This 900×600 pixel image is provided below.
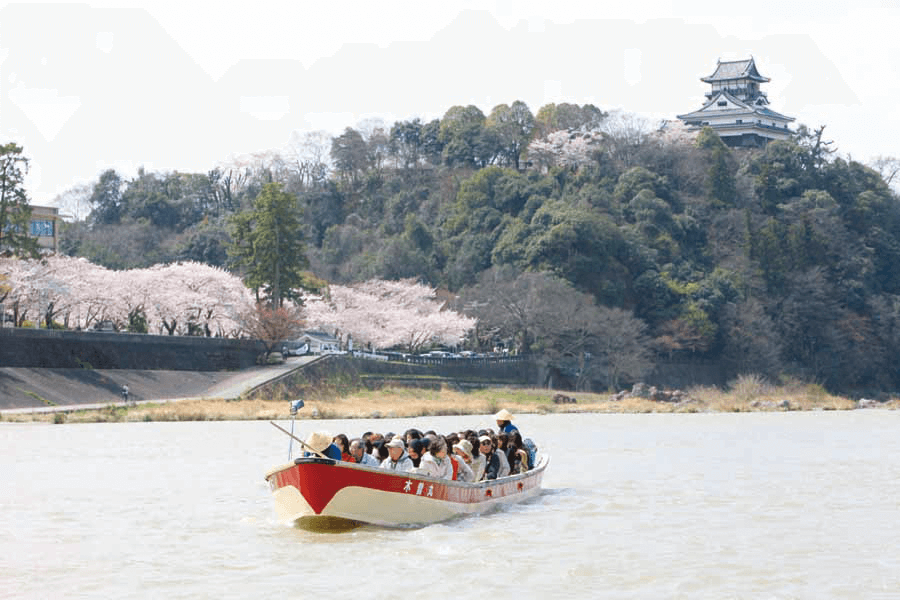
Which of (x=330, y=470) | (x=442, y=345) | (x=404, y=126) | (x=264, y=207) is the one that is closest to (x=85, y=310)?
(x=264, y=207)

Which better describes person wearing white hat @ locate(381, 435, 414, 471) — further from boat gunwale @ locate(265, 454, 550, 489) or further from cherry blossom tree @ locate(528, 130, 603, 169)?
cherry blossom tree @ locate(528, 130, 603, 169)

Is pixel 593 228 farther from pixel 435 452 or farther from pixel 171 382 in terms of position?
pixel 435 452

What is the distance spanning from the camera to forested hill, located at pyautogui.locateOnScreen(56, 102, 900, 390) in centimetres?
8956

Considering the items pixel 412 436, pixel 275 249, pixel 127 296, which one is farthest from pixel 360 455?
pixel 127 296

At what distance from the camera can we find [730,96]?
123 m

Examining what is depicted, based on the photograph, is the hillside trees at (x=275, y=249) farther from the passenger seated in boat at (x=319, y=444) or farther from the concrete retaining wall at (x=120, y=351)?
the passenger seated in boat at (x=319, y=444)

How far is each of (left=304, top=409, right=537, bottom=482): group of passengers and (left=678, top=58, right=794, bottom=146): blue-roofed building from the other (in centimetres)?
9882

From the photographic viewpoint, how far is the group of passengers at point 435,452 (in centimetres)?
2039

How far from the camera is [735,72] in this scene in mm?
126438

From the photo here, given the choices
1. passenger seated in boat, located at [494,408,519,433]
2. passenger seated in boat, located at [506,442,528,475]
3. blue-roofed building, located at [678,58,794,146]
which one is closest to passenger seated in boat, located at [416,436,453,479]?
passenger seated in boat, located at [506,442,528,475]

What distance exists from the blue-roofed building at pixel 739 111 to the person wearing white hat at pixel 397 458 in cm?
10255

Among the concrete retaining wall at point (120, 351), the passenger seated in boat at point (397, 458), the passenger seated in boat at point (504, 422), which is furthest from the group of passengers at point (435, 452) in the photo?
the concrete retaining wall at point (120, 351)

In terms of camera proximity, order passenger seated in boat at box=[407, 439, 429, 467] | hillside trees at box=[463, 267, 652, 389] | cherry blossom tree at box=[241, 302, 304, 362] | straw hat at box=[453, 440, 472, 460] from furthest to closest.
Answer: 1. hillside trees at box=[463, 267, 652, 389]
2. cherry blossom tree at box=[241, 302, 304, 362]
3. straw hat at box=[453, 440, 472, 460]
4. passenger seated in boat at box=[407, 439, 429, 467]

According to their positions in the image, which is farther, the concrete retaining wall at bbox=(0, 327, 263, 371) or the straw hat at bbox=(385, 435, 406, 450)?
the concrete retaining wall at bbox=(0, 327, 263, 371)
